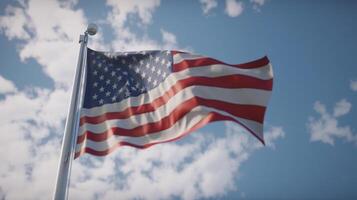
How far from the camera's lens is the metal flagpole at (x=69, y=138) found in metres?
7.02

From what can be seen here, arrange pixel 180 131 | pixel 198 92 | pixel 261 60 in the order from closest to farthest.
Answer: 1. pixel 180 131
2. pixel 198 92
3. pixel 261 60

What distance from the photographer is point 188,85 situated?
28.8ft

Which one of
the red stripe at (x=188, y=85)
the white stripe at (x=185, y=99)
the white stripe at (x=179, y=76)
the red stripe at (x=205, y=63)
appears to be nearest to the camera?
the white stripe at (x=185, y=99)

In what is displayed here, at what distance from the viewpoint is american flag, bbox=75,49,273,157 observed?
325 inches

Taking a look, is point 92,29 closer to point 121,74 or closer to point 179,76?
point 121,74

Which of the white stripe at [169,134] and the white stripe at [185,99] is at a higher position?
the white stripe at [185,99]

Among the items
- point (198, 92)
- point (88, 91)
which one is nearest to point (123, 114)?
point (88, 91)

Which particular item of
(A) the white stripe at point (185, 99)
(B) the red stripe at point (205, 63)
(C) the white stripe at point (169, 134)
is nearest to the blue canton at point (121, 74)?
(B) the red stripe at point (205, 63)

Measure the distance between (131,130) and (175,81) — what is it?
1.58 m

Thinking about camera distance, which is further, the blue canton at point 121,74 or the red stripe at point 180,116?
the blue canton at point 121,74

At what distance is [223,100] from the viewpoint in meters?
8.58

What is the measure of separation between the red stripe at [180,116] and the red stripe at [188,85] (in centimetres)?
42

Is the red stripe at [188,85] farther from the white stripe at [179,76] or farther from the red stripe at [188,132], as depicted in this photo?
the red stripe at [188,132]

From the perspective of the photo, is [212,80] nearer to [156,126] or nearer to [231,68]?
[231,68]
